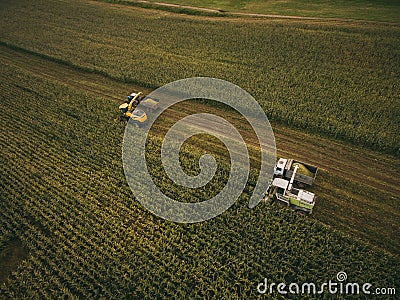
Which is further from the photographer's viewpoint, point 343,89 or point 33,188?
point 343,89

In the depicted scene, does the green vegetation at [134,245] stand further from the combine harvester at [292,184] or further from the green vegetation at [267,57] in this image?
the green vegetation at [267,57]

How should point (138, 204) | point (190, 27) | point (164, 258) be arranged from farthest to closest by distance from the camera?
point (190, 27)
point (138, 204)
point (164, 258)

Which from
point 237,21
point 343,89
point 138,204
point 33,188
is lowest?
point 33,188

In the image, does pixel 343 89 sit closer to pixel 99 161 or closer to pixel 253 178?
pixel 253 178

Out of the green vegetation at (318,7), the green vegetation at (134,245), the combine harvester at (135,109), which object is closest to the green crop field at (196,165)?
the green vegetation at (134,245)

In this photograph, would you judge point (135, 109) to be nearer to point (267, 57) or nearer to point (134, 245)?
point (134, 245)

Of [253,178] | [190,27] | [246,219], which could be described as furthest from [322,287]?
[190,27]

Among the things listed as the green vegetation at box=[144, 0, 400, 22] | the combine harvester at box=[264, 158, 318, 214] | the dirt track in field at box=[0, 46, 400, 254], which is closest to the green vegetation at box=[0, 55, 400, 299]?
the combine harvester at box=[264, 158, 318, 214]
